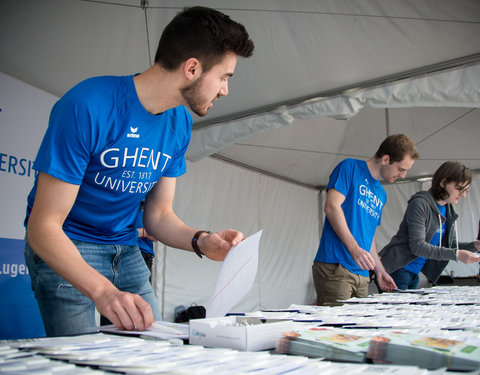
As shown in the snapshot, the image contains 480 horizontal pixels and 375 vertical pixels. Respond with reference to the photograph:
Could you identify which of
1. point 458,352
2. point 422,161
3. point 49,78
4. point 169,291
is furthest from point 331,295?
point 422,161

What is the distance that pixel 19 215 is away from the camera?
262 centimetres

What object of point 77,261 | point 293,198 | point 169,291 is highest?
point 293,198

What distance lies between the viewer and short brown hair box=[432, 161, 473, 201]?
2502 millimetres

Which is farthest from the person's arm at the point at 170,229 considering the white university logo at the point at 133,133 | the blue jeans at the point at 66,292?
the white university logo at the point at 133,133

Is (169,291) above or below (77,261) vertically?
below

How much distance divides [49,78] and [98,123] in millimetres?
2204

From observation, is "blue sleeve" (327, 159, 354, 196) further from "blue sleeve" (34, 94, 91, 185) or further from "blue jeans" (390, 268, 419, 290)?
"blue sleeve" (34, 94, 91, 185)

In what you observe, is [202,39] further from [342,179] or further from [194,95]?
[342,179]

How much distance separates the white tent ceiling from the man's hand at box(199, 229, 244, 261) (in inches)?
70.6

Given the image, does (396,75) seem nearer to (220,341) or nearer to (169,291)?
(220,341)

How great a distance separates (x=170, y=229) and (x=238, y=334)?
74 cm

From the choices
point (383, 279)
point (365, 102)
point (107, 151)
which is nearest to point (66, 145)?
point (107, 151)

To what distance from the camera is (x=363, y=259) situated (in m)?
1.89

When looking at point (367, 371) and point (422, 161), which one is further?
point (422, 161)
